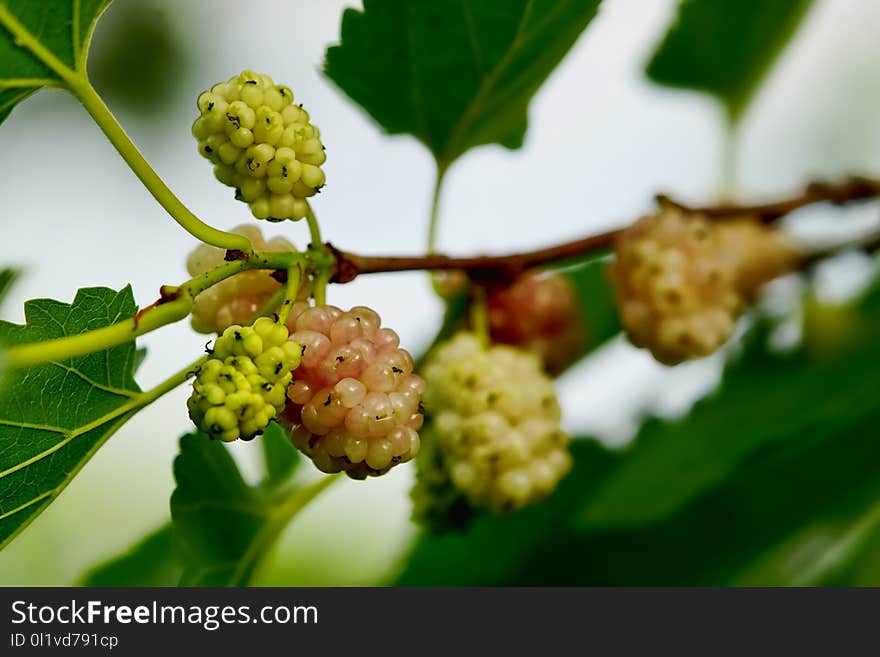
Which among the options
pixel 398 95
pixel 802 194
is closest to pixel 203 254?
pixel 398 95

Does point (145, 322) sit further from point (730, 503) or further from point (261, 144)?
point (730, 503)

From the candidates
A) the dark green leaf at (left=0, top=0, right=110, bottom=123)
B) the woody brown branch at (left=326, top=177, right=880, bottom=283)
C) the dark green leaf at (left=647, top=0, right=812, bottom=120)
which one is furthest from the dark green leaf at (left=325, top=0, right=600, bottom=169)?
Result: the dark green leaf at (left=647, top=0, right=812, bottom=120)

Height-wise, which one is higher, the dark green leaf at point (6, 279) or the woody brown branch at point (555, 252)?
the woody brown branch at point (555, 252)

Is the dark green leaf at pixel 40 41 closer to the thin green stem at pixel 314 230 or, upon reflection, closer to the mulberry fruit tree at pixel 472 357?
the mulberry fruit tree at pixel 472 357

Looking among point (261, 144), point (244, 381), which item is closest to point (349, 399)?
point (244, 381)

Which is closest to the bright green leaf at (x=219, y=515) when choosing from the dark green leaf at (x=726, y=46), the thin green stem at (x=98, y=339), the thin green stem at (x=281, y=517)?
the thin green stem at (x=281, y=517)

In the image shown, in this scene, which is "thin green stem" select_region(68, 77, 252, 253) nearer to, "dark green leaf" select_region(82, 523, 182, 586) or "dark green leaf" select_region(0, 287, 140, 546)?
"dark green leaf" select_region(0, 287, 140, 546)
